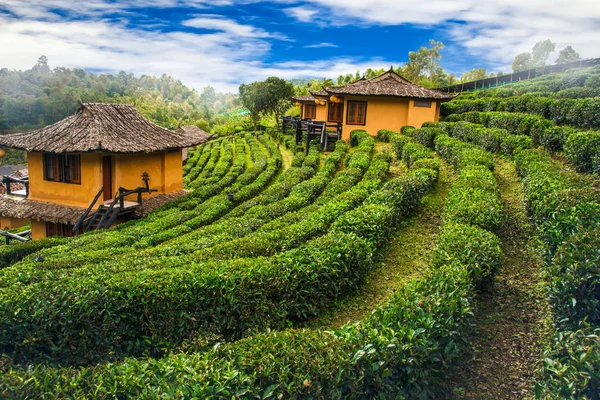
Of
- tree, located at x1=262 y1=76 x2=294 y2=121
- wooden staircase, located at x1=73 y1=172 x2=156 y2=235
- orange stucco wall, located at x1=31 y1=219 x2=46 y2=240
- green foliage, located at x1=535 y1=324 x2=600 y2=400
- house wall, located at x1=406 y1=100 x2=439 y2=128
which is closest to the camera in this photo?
green foliage, located at x1=535 y1=324 x2=600 y2=400

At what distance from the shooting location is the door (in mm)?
19812

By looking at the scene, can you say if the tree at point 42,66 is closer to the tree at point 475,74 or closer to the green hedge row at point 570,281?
the tree at point 475,74

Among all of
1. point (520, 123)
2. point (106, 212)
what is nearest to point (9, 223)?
point (106, 212)

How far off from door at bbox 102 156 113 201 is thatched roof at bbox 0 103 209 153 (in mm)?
1210

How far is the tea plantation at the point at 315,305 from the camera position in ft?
15.5

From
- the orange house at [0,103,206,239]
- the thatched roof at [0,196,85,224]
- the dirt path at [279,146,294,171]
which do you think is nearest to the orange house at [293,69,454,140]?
the dirt path at [279,146,294,171]

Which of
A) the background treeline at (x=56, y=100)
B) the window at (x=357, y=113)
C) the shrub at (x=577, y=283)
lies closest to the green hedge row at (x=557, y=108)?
the window at (x=357, y=113)

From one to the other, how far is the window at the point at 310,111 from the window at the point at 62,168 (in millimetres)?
26204

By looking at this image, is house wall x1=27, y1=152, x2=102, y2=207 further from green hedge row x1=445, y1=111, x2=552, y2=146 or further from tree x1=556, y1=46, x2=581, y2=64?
tree x1=556, y1=46, x2=581, y2=64

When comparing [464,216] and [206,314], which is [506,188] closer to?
[464,216]

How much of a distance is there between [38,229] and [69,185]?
308cm

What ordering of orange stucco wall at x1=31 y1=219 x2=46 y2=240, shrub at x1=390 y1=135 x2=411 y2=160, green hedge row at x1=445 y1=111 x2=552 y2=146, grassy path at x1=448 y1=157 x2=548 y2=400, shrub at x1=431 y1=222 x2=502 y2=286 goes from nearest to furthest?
grassy path at x1=448 y1=157 x2=548 y2=400, shrub at x1=431 y1=222 x2=502 y2=286, green hedge row at x1=445 y1=111 x2=552 y2=146, shrub at x1=390 y1=135 x2=411 y2=160, orange stucco wall at x1=31 y1=219 x2=46 y2=240

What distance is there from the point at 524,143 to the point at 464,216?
7333mm

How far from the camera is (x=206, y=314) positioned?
7.27 meters
